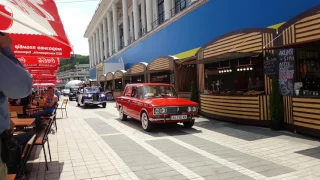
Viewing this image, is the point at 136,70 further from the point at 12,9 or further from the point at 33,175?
the point at 12,9

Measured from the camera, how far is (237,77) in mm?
13398

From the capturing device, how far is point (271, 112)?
29.8ft

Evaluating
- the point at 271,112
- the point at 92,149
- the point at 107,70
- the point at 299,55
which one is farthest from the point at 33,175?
the point at 107,70

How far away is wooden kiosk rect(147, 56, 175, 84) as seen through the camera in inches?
727

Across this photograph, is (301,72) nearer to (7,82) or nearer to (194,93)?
(194,93)

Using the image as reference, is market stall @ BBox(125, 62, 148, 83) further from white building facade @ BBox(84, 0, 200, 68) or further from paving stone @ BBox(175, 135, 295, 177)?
paving stone @ BBox(175, 135, 295, 177)

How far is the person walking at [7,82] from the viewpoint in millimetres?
2188

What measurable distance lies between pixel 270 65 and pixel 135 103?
5269 millimetres

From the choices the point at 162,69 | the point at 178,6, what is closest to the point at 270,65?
the point at 162,69

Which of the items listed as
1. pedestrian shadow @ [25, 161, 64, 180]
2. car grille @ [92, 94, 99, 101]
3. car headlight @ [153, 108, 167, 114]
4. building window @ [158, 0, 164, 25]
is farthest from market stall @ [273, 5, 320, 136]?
building window @ [158, 0, 164, 25]

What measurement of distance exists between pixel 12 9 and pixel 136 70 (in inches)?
874

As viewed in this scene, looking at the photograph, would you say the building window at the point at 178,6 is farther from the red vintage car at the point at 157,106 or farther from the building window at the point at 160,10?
the red vintage car at the point at 157,106

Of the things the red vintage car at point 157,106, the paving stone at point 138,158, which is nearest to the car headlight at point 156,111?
the red vintage car at point 157,106

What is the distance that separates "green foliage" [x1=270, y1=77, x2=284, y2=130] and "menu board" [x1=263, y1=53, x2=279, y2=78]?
30cm
